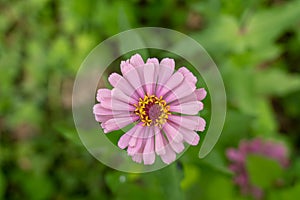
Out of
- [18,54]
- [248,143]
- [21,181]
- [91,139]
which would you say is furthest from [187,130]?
[18,54]

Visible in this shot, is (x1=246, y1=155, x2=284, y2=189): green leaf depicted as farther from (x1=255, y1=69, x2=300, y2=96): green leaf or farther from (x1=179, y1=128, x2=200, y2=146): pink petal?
(x1=179, y1=128, x2=200, y2=146): pink petal

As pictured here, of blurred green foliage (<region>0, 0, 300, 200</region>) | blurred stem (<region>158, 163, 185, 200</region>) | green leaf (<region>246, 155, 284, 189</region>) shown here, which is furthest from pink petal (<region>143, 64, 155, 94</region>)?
green leaf (<region>246, 155, 284, 189</region>)

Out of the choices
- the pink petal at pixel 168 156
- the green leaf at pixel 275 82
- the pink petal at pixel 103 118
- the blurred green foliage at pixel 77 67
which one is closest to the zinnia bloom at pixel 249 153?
the blurred green foliage at pixel 77 67

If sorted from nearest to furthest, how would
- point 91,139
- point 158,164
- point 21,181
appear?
point 158,164 → point 91,139 → point 21,181

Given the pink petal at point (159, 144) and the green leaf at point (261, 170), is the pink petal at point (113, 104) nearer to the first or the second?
the pink petal at point (159, 144)

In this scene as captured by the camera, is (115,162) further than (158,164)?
Yes

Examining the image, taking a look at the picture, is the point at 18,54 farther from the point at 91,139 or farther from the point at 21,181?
the point at 91,139

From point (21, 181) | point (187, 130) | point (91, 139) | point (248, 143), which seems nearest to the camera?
point (187, 130)
